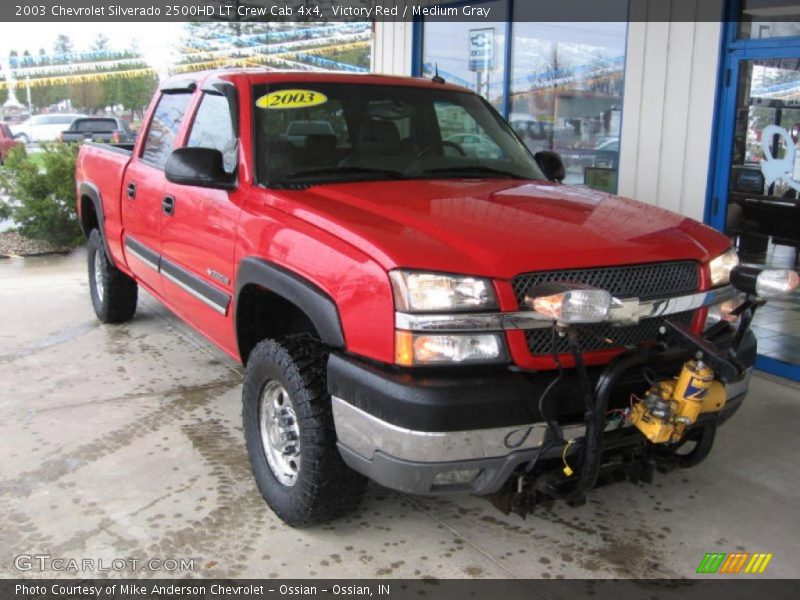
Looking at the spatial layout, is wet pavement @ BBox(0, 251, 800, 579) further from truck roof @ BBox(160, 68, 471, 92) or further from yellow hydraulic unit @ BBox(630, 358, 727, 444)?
truck roof @ BBox(160, 68, 471, 92)

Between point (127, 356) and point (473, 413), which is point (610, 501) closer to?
point (473, 413)

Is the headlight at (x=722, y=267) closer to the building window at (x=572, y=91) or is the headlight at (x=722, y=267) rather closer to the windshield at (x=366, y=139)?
the windshield at (x=366, y=139)

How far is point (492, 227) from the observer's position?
2891 mm

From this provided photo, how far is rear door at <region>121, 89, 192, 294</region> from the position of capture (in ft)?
15.4

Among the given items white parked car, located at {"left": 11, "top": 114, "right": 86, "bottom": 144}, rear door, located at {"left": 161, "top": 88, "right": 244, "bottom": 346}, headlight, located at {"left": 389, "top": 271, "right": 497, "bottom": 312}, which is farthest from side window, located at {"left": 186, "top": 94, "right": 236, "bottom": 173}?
white parked car, located at {"left": 11, "top": 114, "right": 86, "bottom": 144}

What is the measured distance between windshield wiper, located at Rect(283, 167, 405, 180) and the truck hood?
0.13 m

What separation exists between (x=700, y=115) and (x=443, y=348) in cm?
395

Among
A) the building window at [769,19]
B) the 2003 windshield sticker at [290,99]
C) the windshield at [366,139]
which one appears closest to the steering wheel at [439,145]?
the windshield at [366,139]

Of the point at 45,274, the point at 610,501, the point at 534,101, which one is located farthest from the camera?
the point at 45,274

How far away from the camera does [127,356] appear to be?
221 inches

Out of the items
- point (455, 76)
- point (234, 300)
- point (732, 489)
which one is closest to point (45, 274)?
point (455, 76)

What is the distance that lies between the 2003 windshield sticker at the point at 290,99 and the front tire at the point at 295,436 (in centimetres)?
124

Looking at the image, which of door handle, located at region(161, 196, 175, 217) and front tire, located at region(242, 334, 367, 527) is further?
door handle, located at region(161, 196, 175, 217)

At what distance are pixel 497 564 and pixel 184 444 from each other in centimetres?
190
